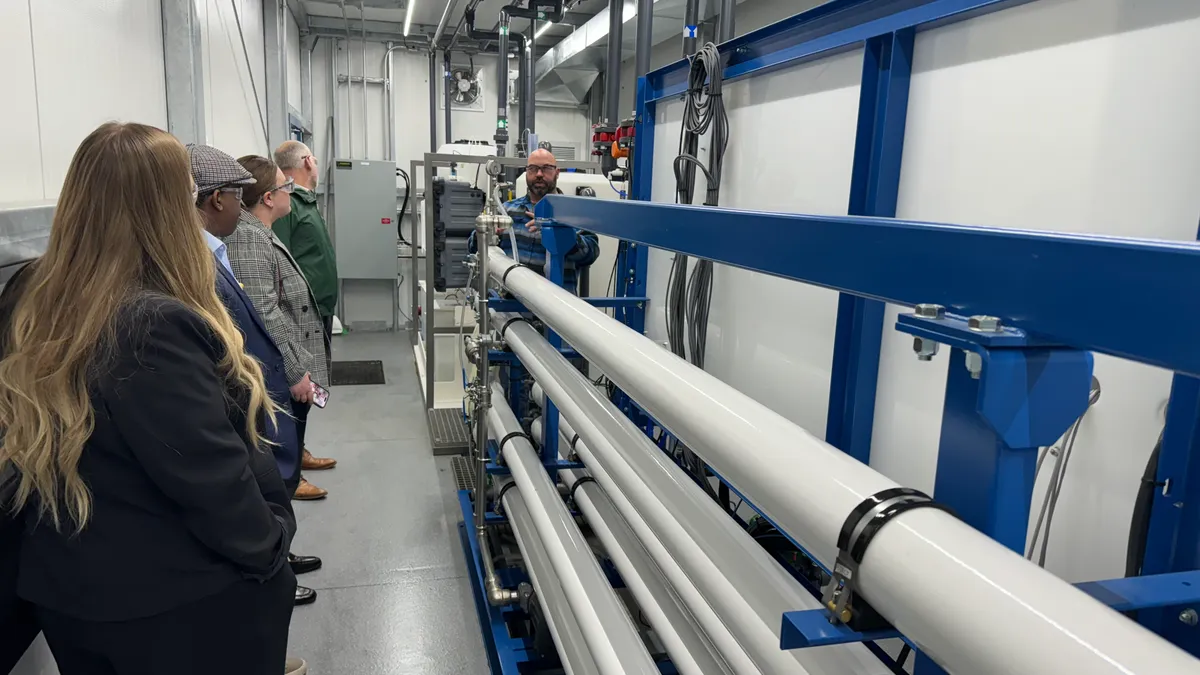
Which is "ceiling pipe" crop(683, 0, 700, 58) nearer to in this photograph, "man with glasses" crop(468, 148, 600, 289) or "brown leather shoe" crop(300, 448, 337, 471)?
"man with glasses" crop(468, 148, 600, 289)

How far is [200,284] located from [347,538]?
2.05 metres

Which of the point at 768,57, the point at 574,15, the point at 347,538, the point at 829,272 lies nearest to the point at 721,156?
the point at 768,57

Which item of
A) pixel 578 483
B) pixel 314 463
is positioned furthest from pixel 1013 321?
pixel 314 463

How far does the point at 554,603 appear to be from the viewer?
1.64 metres

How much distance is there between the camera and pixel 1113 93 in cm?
119

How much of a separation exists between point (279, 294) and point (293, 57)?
5493mm

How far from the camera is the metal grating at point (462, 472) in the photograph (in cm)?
324

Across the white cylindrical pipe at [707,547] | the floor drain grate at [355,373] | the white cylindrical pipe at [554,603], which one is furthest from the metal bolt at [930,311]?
the floor drain grate at [355,373]

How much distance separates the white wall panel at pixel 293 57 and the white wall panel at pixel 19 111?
488 cm

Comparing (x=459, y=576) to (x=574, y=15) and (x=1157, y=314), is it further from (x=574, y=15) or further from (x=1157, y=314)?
(x=574, y=15)

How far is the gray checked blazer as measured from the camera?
2.25m

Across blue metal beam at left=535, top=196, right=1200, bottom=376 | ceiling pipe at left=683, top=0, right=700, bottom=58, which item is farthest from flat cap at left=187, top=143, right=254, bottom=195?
ceiling pipe at left=683, top=0, right=700, bottom=58

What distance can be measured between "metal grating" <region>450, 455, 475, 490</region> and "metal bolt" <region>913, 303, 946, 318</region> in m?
2.69

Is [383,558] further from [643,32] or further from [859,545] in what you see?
[643,32]
